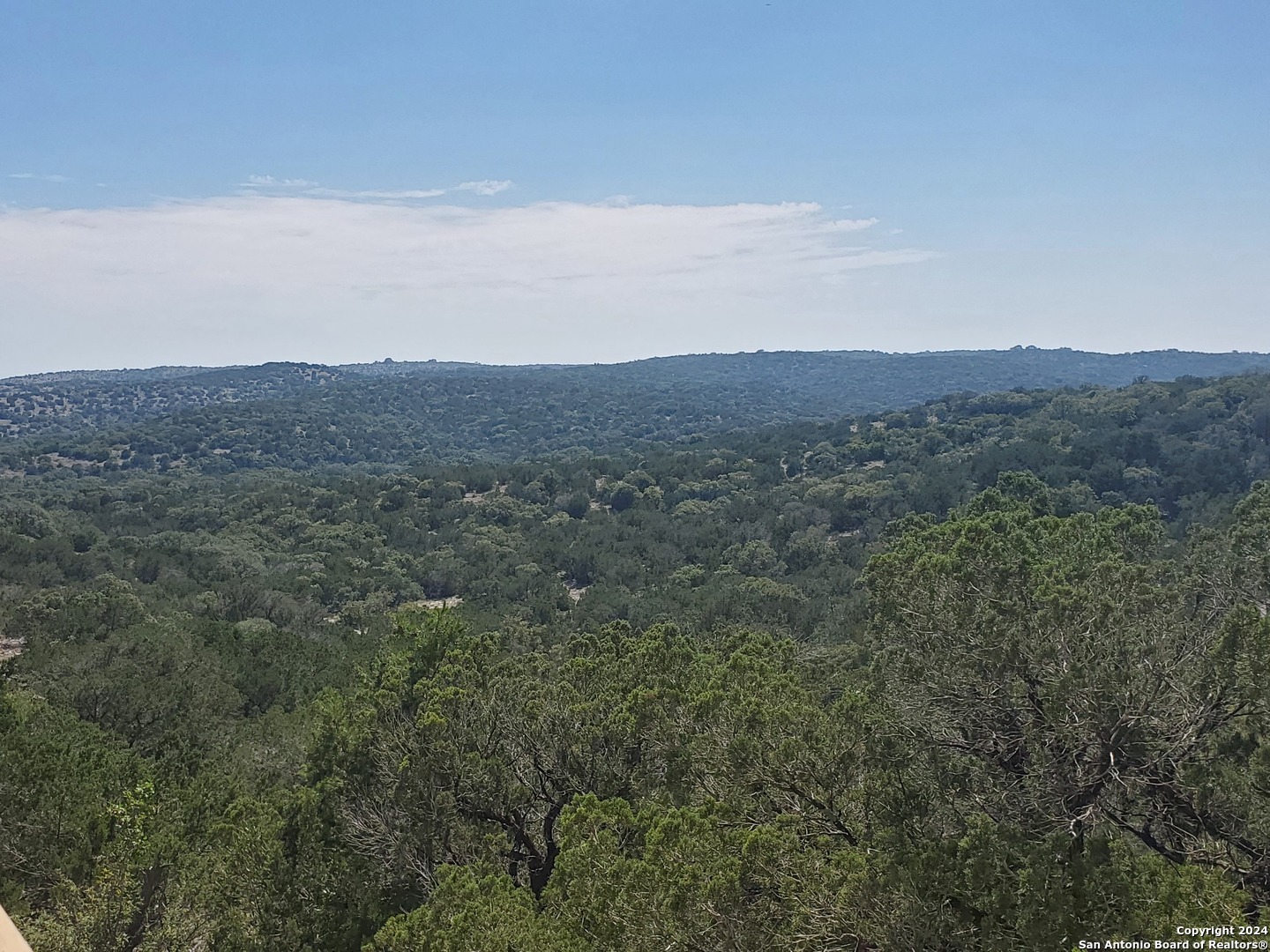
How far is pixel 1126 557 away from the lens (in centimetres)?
1644

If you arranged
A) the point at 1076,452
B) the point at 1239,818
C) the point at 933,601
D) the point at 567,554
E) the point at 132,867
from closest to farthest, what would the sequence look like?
the point at 1239,818 → the point at 933,601 → the point at 132,867 → the point at 567,554 → the point at 1076,452

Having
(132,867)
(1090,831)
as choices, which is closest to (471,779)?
(132,867)

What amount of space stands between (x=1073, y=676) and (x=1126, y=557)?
802 centimetres

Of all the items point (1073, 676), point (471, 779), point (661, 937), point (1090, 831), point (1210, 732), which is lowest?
point (471, 779)

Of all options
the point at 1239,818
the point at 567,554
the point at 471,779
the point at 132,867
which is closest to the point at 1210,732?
the point at 1239,818

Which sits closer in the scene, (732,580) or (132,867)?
(132,867)

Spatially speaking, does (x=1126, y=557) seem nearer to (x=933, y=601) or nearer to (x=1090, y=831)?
(x=933, y=601)

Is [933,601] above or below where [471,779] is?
above

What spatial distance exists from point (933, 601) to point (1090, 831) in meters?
3.15

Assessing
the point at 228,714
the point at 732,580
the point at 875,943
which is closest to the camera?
the point at 875,943

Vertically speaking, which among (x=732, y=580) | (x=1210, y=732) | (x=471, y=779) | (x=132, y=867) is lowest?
(x=732, y=580)

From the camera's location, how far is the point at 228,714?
3206cm

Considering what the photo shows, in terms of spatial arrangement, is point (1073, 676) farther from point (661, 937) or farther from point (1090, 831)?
point (661, 937)

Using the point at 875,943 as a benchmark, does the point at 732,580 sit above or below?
below
